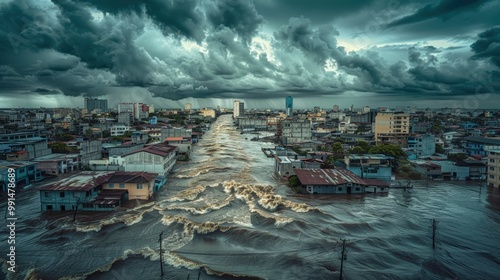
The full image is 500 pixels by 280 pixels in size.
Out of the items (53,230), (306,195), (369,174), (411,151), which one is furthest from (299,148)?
(53,230)

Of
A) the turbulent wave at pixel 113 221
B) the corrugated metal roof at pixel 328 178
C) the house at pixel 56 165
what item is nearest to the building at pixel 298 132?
the corrugated metal roof at pixel 328 178

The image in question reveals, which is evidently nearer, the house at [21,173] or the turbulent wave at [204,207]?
the turbulent wave at [204,207]

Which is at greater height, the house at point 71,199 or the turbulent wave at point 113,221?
the house at point 71,199

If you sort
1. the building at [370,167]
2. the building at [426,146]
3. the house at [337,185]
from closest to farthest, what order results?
the house at [337,185]
the building at [370,167]
the building at [426,146]

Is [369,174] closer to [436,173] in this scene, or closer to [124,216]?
[436,173]

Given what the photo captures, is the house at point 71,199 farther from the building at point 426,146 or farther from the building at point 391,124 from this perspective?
the building at point 391,124

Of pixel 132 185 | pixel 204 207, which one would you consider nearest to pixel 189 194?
pixel 204 207

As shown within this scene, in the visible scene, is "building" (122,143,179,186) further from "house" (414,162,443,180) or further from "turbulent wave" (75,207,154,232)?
"house" (414,162,443,180)
